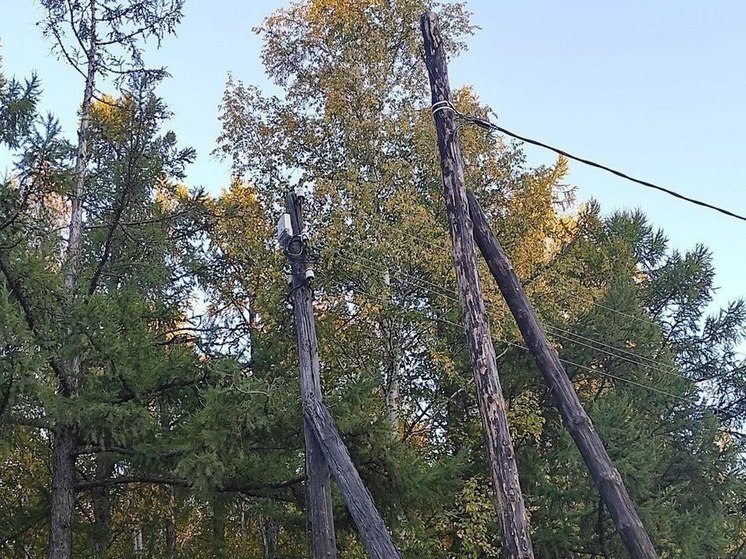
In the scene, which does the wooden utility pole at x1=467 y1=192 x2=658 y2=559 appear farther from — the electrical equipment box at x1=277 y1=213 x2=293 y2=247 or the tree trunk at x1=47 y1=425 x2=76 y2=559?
the tree trunk at x1=47 y1=425 x2=76 y2=559

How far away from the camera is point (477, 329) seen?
5332mm

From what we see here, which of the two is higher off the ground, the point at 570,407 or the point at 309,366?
the point at 309,366

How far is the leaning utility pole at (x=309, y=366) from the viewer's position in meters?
5.90

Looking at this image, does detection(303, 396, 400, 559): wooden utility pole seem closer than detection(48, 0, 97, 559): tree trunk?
Yes

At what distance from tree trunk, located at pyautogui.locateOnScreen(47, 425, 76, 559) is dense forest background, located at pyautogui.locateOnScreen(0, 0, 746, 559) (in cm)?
3

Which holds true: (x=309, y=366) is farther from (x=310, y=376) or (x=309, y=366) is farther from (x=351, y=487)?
(x=351, y=487)

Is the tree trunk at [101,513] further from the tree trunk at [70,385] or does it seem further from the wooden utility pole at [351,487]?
the wooden utility pole at [351,487]

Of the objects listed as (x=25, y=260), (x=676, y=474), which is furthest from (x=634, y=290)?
(x=25, y=260)

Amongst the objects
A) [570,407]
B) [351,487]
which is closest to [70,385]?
[351,487]

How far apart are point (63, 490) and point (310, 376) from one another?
3717mm

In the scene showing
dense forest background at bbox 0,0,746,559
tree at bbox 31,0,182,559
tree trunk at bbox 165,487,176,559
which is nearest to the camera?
dense forest background at bbox 0,0,746,559

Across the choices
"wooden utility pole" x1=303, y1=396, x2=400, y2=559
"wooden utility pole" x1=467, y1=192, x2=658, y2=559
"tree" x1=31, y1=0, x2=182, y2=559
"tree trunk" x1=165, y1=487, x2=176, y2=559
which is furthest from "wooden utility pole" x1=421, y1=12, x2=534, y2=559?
"tree trunk" x1=165, y1=487, x2=176, y2=559

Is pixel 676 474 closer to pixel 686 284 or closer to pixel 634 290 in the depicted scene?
pixel 634 290

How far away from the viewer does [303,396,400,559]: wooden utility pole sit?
5352 millimetres
